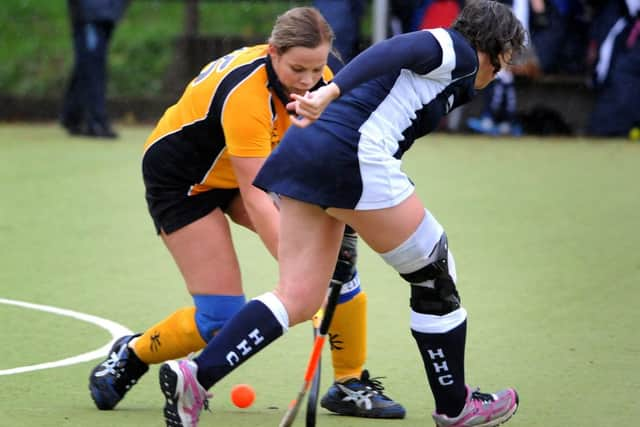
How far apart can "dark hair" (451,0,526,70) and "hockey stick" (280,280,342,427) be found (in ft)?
2.94

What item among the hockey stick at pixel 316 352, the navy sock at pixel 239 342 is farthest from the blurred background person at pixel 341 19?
the navy sock at pixel 239 342

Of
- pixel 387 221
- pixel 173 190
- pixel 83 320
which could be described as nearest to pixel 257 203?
pixel 173 190

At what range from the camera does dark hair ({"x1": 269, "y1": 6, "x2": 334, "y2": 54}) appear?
389 cm

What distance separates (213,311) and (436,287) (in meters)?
0.85

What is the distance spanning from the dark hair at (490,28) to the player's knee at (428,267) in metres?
0.54

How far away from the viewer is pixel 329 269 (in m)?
3.74

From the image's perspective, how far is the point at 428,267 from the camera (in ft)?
12.3

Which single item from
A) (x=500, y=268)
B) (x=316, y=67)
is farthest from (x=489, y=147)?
(x=316, y=67)

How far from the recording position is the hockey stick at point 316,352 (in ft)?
12.2

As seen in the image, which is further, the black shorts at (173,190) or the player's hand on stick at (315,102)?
the black shorts at (173,190)

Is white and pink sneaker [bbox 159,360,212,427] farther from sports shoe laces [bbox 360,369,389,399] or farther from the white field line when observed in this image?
the white field line

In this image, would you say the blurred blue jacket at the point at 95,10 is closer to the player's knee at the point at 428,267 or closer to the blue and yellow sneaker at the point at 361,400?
the blue and yellow sneaker at the point at 361,400

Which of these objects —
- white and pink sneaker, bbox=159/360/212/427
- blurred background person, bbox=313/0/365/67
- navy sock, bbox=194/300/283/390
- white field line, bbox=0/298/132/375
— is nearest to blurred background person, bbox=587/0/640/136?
blurred background person, bbox=313/0/365/67

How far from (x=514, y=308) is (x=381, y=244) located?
7.34ft
